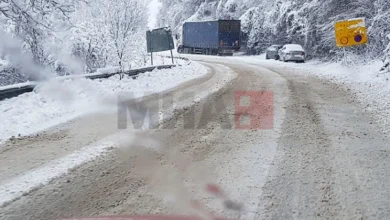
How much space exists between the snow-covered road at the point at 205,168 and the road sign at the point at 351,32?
32.3ft

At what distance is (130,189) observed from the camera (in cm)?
385

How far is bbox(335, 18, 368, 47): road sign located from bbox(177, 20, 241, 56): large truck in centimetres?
2057

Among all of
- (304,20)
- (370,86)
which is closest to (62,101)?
(370,86)

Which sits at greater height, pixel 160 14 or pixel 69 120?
pixel 160 14

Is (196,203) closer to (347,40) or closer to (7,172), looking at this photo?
(7,172)

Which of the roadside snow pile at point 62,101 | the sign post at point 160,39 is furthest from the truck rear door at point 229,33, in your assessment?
the roadside snow pile at point 62,101

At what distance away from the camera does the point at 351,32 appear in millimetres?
16094

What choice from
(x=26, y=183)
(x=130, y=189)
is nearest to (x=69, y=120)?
(x=26, y=183)

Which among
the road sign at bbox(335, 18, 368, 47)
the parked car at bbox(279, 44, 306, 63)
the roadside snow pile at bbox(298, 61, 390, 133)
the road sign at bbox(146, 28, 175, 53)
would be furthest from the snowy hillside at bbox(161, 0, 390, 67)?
the road sign at bbox(146, 28, 175, 53)

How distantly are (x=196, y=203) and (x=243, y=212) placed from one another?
0.49 m

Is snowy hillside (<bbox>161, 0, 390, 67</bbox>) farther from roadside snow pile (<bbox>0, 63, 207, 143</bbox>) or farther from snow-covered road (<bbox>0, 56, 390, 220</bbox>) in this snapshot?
snow-covered road (<bbox>0, 56, 390, 220</bbox>)

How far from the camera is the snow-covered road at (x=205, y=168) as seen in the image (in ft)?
11.3

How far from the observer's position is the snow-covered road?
3438 mm

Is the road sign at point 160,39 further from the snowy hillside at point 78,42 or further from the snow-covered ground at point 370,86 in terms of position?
the snow-covered ground at point 370,86
